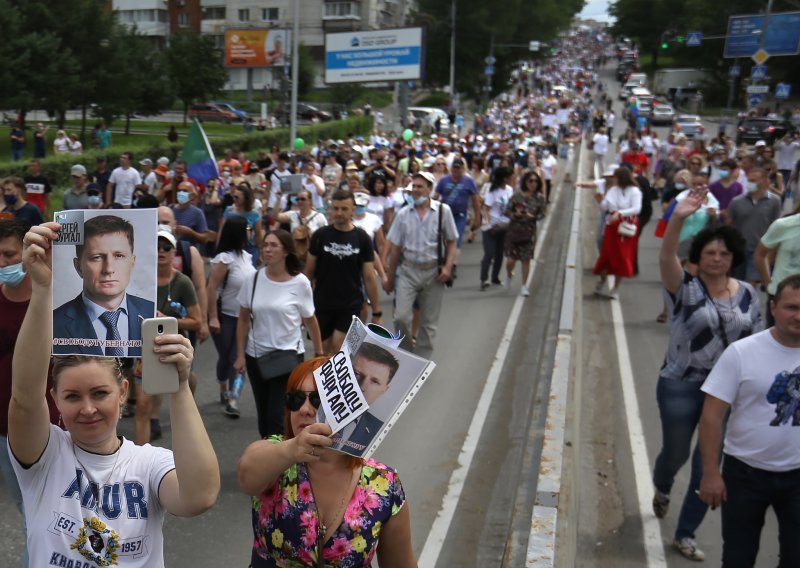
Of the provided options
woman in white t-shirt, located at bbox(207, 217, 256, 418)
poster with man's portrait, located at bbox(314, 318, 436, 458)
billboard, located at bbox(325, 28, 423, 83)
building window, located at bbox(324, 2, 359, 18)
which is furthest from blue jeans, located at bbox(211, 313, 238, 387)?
building window, located at bbox(324, 2, 359, 18)

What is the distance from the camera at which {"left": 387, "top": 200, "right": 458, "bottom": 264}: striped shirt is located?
29.5ft

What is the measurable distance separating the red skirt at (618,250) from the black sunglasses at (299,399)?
384 inches

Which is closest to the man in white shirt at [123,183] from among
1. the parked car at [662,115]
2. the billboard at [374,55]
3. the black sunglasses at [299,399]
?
the black sunglasses at [299,399]

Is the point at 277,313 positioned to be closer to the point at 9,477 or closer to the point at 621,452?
the point at 9,477

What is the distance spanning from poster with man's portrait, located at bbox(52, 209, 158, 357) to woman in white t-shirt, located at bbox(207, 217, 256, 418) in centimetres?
407

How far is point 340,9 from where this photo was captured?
3073 inches

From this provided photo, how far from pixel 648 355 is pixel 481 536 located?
193 inches

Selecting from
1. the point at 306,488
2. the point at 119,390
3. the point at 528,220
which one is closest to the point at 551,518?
the point at 306,488

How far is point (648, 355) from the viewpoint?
9891mm

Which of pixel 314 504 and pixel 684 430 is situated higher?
pixel 314 504

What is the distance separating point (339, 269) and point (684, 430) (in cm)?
324

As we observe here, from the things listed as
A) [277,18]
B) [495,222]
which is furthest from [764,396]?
[277,18]

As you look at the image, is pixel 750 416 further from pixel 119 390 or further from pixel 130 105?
pixel 130 105

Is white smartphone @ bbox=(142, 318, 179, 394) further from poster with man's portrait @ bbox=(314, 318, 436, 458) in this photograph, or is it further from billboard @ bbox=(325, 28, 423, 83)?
billboard @ bbox=(325, 28, 423, 83)
